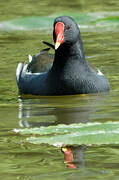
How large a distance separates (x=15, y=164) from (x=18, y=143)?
617 millimetres

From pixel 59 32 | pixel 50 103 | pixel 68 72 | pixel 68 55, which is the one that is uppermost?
pixel 59 32

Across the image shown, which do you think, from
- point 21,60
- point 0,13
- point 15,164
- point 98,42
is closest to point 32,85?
point 21,60

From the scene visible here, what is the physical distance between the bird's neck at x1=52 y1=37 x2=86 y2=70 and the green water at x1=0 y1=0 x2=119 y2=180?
18.4 inches

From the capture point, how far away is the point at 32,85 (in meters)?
8.38

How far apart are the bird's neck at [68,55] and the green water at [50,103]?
0.47 meters

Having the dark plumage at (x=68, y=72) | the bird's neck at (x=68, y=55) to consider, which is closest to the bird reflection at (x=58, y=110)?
the dark plumage at (x=68, y=72)

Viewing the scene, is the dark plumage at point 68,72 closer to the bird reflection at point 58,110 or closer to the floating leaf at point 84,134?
the bird reflection at point 58,110

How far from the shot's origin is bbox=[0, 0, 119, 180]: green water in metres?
4.36

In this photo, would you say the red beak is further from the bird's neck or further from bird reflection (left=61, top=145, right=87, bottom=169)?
bird reflection (left=61, top=145, right=87, bottom=169)

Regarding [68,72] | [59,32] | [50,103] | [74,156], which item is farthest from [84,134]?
[68,72]

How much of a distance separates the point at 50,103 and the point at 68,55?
2.55 ft

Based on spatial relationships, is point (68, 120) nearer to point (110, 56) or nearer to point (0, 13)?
point (110, 56)

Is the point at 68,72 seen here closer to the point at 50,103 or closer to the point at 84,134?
the point at 50,103

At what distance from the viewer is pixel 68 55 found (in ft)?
26.2
